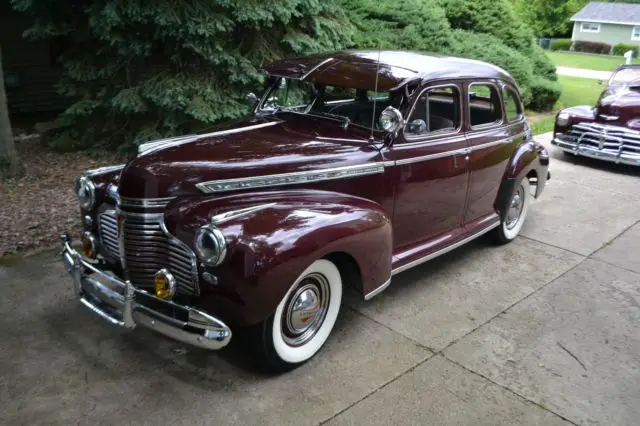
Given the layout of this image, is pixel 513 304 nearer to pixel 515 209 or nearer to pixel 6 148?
pixel 515 209

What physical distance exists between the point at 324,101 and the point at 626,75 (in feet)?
25.3

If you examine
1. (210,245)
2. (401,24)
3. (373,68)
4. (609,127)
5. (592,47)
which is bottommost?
(609,127)

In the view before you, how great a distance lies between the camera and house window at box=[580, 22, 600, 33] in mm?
54719

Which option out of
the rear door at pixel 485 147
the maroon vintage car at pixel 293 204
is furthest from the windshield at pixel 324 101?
the rear door at pixel 485 147

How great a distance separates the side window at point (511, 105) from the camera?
17.3 ft

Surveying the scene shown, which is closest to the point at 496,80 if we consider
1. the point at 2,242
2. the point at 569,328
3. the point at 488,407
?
the point at 569,328

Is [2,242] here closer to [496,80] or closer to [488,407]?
[488,407]

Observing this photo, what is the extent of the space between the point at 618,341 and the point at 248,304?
9.05 feet

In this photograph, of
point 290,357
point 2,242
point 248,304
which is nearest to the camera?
point 248,304

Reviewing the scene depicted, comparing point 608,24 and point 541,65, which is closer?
point 541,65

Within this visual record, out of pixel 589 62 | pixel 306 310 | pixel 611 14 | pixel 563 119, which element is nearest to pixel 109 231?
pixel 306 310

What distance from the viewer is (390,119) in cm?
378

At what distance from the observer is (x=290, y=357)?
3.33 meters

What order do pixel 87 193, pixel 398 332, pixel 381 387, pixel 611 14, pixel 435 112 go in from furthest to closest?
pixel 611 14, pixel 435 112, pixel 398 332, pixel 87 193, pixel 381 387
